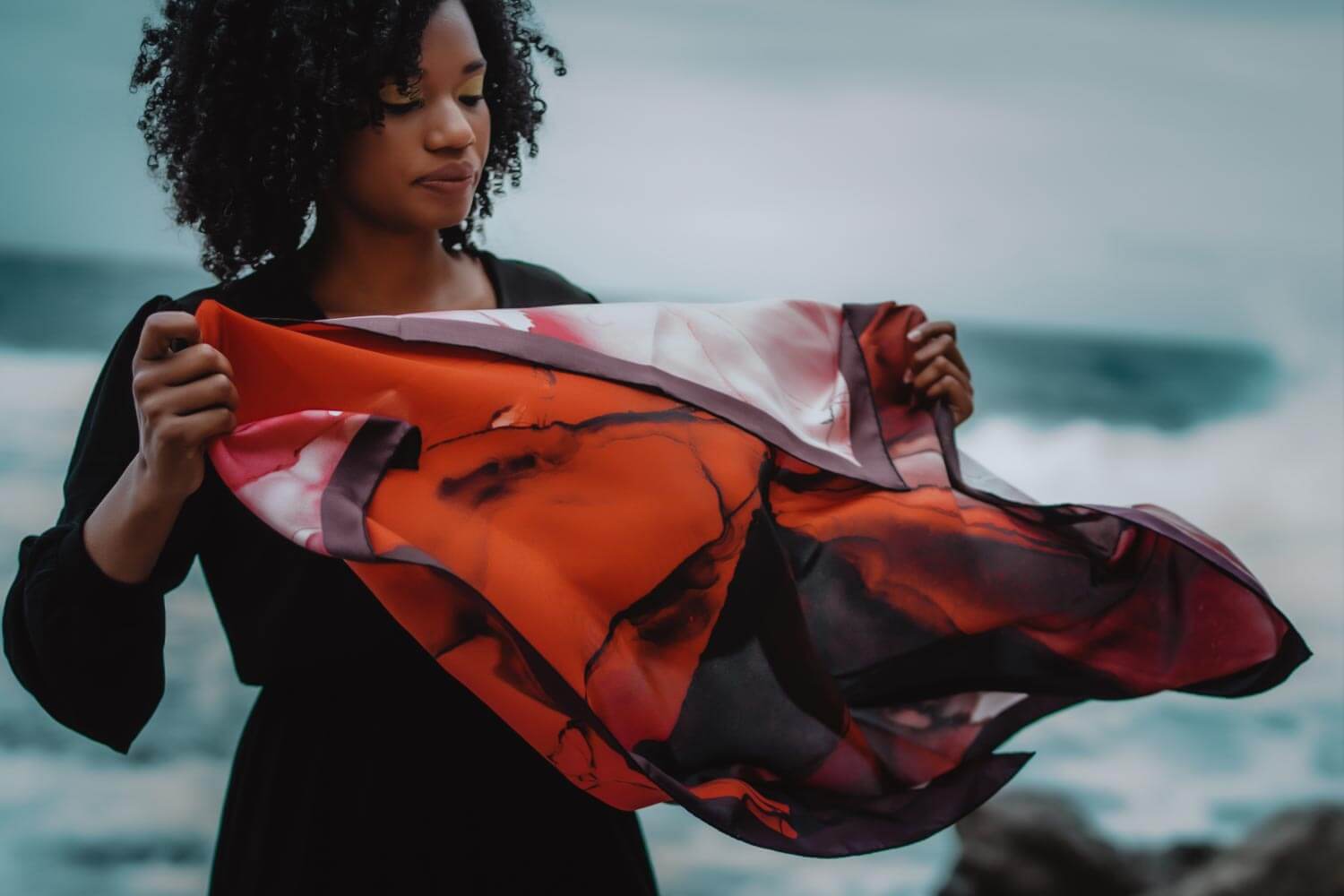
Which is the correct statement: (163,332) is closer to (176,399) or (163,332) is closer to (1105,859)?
(176,399)

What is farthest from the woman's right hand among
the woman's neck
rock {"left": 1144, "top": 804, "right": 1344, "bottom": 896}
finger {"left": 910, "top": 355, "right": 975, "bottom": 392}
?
rock {"left": 1144, "top": 804, "right": 1344, "bottom": 896}

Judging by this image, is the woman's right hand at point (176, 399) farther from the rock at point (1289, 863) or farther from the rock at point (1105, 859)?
the rock at point (1289, 863)

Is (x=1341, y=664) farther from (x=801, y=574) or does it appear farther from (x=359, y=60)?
(x=359, y=60)

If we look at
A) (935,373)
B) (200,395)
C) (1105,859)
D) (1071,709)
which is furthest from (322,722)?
(1071,709)

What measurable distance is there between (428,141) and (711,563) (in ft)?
1.20

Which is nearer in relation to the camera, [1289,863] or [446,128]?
[446,128]

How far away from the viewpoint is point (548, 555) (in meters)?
0.83

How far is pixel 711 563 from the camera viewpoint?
2.82 ft

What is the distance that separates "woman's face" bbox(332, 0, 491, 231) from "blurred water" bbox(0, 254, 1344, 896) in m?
1.87

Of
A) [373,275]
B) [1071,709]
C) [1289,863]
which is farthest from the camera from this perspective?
[1071,709]

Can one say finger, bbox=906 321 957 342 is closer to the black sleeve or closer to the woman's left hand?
the woman's left hand

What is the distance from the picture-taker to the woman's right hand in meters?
0.74

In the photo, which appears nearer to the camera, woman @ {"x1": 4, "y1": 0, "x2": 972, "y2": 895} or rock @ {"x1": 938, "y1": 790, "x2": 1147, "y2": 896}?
woman @ {"x1": 4, "y1": 0, "x2": 972, "y2": 895}

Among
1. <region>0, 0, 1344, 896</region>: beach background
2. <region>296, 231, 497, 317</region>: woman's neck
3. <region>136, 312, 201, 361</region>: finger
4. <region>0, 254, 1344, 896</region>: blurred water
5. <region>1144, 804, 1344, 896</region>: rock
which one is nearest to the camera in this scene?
<region>136, 312, 201, 361</region>: finger
